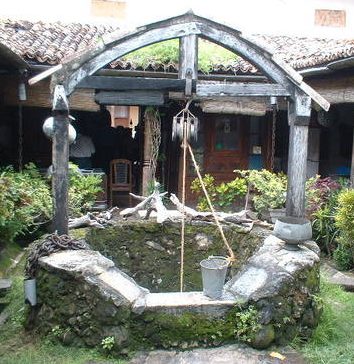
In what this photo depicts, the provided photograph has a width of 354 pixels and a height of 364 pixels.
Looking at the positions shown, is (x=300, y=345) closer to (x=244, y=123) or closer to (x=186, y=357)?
(x=186, y=357)

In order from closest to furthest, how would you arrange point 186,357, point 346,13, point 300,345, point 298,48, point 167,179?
1. point 186,357
2. point 300,345
3. point 298,48
4. point 167,179
5. point 346,13

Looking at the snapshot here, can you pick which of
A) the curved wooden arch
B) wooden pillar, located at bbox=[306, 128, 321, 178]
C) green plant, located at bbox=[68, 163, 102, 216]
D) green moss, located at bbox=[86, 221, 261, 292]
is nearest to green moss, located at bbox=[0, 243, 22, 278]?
green plant, located at bbox=[68, 163, 102, 216]

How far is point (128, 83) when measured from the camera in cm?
536

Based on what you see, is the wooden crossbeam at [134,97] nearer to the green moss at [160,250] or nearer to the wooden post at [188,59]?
the wooden post at [188,59]

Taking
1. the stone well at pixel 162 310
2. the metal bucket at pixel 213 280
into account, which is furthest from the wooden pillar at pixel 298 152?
the metal bucket at pixel 213 280

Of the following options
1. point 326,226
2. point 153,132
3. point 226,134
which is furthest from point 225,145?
point 326,226

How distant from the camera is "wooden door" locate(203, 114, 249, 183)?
11.6 m

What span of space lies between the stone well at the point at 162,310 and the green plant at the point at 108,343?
0.03 m

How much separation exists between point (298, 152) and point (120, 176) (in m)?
6.00

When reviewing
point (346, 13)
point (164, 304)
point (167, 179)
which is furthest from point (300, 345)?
point (346, 13)

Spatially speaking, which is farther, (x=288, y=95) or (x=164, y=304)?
(x=288, y=95)

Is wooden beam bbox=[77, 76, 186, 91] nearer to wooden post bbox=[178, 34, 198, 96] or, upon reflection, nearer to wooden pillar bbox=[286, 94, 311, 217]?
wooden post bbox=[178, 34, 198, 96]

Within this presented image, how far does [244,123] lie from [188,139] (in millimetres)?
6622

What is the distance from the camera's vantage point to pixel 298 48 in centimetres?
1118
